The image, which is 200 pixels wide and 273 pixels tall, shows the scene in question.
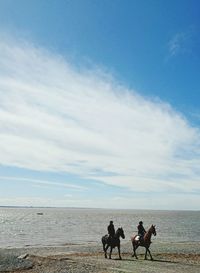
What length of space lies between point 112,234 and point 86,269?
771 centimetres

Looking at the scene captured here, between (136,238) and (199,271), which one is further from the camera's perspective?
(136,238)

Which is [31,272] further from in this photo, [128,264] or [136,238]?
[136,238]

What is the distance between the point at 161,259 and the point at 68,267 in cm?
887

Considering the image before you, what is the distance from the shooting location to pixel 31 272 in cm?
2378

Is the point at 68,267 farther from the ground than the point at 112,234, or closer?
closer

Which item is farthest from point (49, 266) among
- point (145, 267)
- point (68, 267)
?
point (145, 267)

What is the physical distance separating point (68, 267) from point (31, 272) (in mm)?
2238

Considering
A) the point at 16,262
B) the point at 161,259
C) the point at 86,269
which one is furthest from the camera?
the point at 161,259

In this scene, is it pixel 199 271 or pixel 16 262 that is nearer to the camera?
pixel 199 271

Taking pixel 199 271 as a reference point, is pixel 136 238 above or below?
above

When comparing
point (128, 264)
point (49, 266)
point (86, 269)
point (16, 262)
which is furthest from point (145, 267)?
point (16, 262)

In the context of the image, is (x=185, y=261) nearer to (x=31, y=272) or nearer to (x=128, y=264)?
(x=128, y=264)

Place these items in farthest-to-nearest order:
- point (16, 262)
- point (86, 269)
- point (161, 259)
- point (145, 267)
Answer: point (161, 259)
point (16, 262)
point (145, 267)
point (86, 269)

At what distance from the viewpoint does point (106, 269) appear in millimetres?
23516
